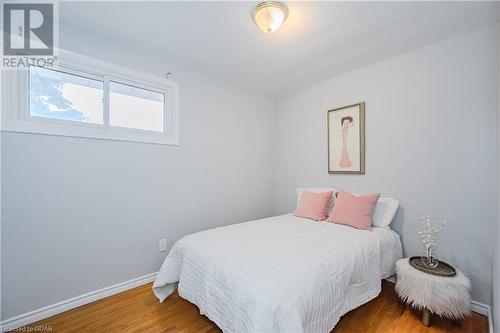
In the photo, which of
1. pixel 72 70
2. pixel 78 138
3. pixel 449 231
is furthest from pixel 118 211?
pixel 449 231

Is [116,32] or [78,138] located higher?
[116,32]

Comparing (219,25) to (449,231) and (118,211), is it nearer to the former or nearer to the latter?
(118,211)

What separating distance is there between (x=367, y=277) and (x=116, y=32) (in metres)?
3.07

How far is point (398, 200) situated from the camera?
229cm

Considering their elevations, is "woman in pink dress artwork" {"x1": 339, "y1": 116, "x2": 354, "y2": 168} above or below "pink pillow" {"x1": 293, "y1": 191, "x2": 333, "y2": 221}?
above

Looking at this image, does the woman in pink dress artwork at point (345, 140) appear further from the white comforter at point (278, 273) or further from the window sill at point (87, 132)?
the window sill at point (87, 132)

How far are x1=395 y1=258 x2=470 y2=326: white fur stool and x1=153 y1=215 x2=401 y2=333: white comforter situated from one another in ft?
0.83

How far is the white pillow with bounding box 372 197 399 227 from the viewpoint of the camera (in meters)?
2.22

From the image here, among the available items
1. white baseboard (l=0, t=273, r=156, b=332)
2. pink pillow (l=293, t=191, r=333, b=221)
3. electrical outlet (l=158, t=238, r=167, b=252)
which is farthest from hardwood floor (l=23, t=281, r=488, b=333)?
pink pillow (l=293, t=191, r=333, b=221)

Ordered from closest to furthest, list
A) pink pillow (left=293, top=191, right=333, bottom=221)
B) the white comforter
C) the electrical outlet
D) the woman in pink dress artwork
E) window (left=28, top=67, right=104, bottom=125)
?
the white comforter
window (left=28, top=67, right=104, bottom=125)
the electrical outlet
pink pillow (left=293, top=191, right=333, bottom=221)
the woman in pink dress artwork

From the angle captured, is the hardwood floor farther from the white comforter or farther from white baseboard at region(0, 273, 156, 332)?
the white comforter

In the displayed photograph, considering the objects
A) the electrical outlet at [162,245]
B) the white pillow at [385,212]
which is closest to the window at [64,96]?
the electrical outlet at [162,245]

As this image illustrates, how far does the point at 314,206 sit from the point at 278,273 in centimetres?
142

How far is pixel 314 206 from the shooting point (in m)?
2.57
